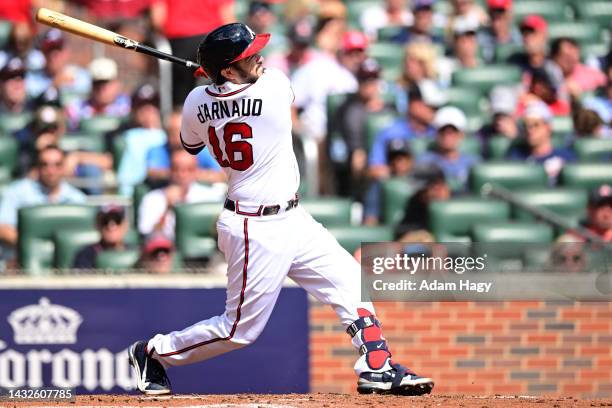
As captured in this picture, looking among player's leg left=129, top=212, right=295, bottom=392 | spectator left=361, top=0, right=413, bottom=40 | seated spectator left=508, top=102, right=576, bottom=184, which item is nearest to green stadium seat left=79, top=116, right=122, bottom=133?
spectator left=361, top=0, right=413, bottom=40

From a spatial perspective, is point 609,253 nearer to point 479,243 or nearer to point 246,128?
point 479,243

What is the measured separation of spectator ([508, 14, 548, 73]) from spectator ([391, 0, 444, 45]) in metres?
0.74

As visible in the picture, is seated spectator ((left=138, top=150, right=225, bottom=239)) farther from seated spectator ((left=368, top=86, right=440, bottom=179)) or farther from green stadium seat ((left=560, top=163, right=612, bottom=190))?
green stadium seat ((left=560, top=163, right=612, bottom=190))

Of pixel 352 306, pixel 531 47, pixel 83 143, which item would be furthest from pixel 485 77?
pixel 352 306

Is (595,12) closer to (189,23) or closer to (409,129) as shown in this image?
(409,129)

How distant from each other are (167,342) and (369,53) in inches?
206

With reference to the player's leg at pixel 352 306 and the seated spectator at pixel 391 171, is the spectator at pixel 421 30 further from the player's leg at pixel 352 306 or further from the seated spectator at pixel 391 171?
the player's leg at pixel 352 306

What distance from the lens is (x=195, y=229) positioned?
689 centimetres

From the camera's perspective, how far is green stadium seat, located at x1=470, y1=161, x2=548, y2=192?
Result: 25.4ft

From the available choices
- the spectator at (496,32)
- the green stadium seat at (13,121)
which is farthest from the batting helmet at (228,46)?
the spectator at (496,32)

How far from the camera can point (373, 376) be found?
481cm

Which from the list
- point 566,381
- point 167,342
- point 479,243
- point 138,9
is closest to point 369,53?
point 138,9

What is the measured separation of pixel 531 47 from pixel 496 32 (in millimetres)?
605

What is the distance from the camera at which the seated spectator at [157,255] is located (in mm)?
6660
